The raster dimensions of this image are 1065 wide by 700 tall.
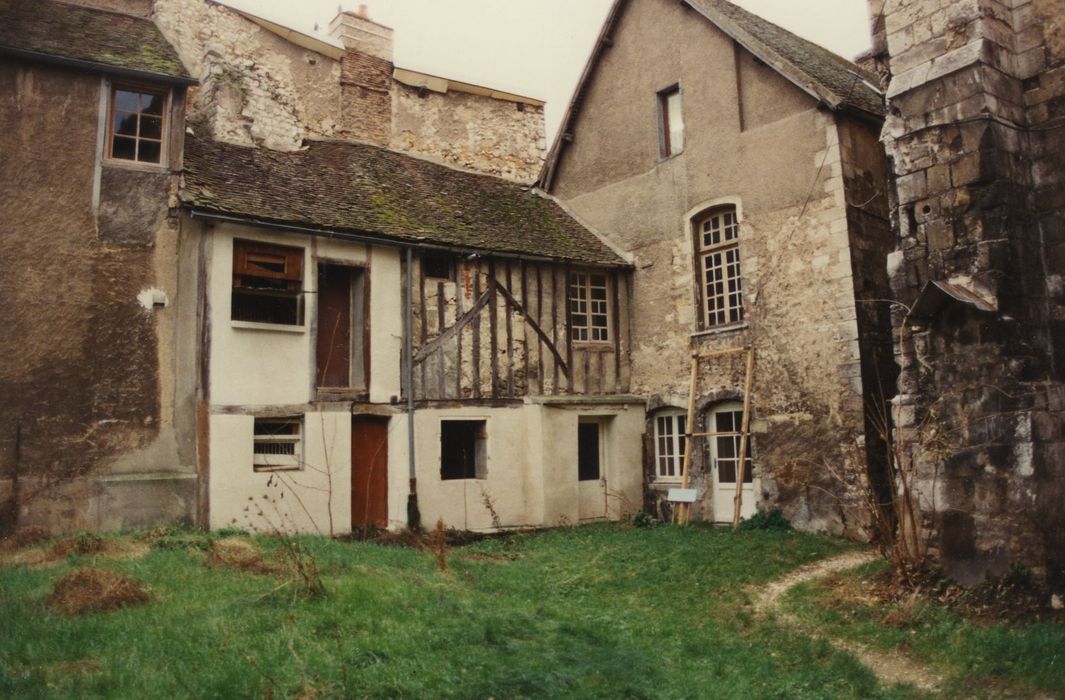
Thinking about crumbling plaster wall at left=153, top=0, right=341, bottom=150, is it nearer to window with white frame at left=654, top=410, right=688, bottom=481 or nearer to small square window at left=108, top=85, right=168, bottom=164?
small square window at left=108, top=85, right=168, bottom=164

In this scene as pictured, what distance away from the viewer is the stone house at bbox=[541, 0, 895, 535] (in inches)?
464

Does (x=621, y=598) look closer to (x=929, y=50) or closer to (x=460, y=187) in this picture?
(x=929, y=50)

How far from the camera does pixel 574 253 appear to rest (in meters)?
14.6

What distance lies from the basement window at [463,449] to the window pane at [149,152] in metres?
5.59

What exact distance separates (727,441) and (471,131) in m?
8.70

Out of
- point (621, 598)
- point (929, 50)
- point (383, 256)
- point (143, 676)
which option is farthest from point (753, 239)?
point (143, 676)

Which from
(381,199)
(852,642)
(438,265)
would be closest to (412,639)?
(852,642)

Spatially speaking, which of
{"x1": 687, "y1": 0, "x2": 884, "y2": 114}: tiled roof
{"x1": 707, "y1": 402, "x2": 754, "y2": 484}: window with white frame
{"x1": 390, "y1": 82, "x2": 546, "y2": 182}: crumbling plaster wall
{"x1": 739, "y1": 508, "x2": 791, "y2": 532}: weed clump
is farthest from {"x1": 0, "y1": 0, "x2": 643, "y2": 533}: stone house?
{"x1": 687, "y1": 0, "x2": 884, "y2": 114}: tiled roof

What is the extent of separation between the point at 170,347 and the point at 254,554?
387cm

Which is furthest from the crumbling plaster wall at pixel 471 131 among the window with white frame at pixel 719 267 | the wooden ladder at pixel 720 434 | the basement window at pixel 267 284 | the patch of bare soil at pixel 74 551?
the patch of bare soil at pixel 74 551

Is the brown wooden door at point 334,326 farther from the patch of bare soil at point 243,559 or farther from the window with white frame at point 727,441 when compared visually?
the window with white frame at point 727,441

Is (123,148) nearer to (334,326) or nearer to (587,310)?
(334,326)

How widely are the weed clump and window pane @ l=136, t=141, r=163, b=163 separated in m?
9.76

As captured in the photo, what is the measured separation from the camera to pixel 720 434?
13.0 m
